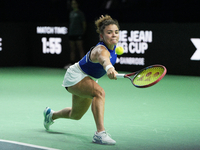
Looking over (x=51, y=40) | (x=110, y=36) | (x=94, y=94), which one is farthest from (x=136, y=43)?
(x=94, y=94)

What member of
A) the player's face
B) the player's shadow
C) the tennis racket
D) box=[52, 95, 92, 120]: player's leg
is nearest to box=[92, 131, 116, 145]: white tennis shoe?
the player's shadow

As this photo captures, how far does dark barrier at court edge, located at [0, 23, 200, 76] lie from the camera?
34.1 ft

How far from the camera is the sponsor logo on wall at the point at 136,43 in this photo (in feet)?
35.6

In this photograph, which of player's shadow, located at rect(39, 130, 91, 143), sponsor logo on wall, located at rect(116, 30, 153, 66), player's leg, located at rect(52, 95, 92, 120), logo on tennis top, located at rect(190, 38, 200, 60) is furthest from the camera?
sponsor logo on wall, located at rect(116, 30, 153, 66)

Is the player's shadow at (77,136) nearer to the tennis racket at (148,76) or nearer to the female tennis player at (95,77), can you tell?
the female tennis player at (95,77)

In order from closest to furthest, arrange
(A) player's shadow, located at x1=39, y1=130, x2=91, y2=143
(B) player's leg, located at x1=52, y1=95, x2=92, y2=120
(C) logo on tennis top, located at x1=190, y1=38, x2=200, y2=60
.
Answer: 1. (A) player's shadow, located at x1=39, y1=130, x2=91, y2=143
2. (B) player's leg, located at x1=52, y1=95, x2=92, y2=120
3. (C) logo on tennis top, located at x1=190, y1=38, x2=200, y2=60

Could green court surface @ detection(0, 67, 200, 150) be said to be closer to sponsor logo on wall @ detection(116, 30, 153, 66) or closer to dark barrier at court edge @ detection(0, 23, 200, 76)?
dark barrier at court edge @ detection(0, 23, 200, 76)

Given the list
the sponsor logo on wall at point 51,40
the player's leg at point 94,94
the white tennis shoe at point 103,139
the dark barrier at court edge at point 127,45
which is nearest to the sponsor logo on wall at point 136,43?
the dark barrier at court edge at point 127,45

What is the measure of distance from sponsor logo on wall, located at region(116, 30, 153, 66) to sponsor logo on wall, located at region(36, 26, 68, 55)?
223cm

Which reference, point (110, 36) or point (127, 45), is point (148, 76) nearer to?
point (110, 36)

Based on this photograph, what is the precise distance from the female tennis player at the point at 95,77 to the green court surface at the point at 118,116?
0.24 m

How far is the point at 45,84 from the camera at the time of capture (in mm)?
9023

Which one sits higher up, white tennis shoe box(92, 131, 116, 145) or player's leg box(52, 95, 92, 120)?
player's leg box(52, 95, 92, 120)

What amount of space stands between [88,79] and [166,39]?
6.76m
